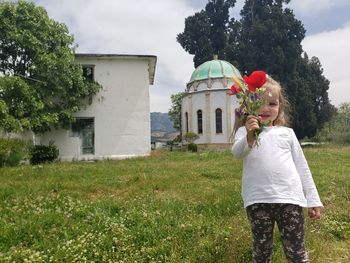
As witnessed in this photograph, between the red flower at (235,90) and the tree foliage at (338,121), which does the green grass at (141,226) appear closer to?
the red flower at (235,90)

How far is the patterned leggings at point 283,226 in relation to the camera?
3.03 m

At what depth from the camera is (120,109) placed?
68.5 feet

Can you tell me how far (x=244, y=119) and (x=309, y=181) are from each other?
824mm

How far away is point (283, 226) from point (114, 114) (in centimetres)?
1831

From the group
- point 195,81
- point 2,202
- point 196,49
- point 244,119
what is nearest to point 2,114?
point 2,202

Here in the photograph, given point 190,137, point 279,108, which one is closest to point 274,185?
point 279,108

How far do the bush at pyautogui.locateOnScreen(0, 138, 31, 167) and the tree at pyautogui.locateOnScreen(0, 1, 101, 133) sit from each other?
0.64m

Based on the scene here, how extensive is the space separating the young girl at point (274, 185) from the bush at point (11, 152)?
570 inches

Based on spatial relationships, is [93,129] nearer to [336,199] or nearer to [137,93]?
[137,93]

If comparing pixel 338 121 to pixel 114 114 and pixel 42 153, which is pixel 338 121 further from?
pixel 42 153

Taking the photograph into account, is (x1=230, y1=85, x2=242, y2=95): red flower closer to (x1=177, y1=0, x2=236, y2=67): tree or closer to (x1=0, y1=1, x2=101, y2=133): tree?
(x1=0, y1=1, x2=101, y2=133): tree

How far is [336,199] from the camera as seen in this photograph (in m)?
7.52

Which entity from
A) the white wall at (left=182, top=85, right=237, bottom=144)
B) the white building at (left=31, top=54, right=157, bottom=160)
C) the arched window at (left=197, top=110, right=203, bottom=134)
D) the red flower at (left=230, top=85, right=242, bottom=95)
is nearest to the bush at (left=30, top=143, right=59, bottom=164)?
the white building at (left=31, top=54, right=157, bottom=160)

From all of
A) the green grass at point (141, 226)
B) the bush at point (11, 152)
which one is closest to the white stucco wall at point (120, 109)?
the bush at point (11, 152)
